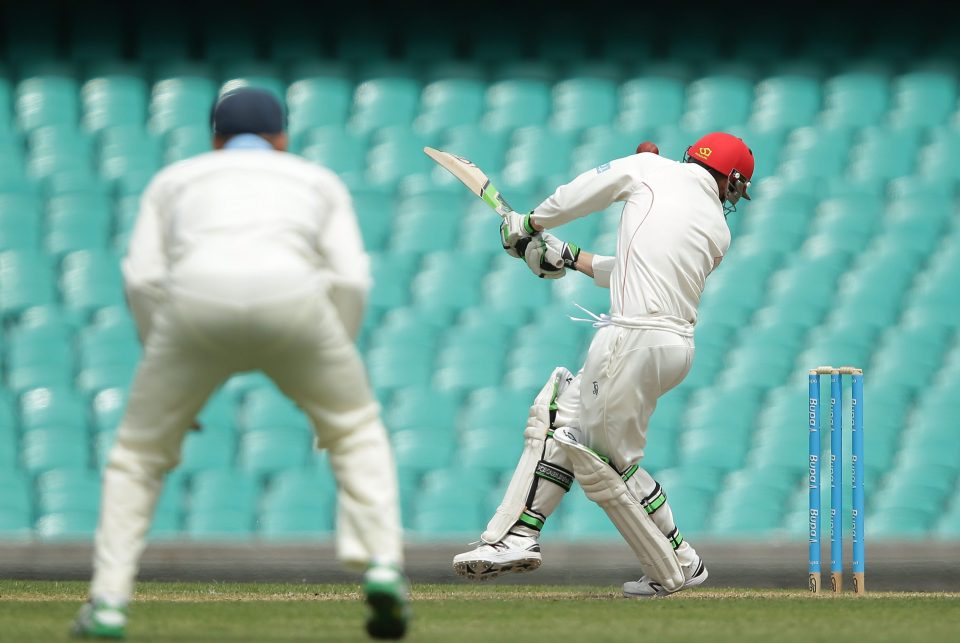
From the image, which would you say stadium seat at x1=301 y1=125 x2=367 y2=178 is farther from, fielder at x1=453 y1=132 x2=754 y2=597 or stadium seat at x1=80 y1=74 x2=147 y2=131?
fielder at x1=453 y1=132 x2=754 y2=597

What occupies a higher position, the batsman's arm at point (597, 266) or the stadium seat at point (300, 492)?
the batsman's arm at point (597, 266)

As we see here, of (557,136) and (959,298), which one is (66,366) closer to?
(557,136)

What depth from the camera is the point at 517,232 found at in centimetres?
455

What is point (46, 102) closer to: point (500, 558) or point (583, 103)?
point (583, 103)

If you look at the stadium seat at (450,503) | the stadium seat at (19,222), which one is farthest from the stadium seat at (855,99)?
the stadium seat at (19,222)

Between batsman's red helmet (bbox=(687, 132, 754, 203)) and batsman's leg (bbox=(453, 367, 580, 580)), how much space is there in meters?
0.80

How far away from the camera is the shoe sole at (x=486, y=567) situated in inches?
167

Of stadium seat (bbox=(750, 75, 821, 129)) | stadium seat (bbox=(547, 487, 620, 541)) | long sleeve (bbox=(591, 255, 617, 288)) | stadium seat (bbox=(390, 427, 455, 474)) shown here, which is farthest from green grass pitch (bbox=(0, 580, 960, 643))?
stadium seat (bbox=(750, 75, 821, 129))

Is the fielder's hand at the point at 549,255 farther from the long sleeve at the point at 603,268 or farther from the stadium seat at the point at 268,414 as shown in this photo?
the stadium seat at the point at 268,414

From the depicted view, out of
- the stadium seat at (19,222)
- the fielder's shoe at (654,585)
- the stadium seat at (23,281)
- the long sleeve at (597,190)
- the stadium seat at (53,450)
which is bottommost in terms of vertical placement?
the stadium seat at (53,450)

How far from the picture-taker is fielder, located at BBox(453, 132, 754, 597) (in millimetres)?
4250

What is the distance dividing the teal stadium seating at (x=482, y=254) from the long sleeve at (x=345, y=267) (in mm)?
3209

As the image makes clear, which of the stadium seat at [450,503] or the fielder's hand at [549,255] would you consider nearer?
the fielder's hand at [549,255]

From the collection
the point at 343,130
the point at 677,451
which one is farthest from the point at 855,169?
the point at 343,130
